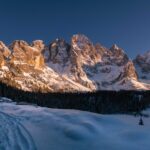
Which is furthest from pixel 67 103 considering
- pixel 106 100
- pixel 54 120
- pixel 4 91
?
pixel 54 120

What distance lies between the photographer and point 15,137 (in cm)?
1838

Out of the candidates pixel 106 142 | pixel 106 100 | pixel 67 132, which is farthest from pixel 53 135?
pixel 106 100

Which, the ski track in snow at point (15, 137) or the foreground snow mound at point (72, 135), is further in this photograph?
the foreground snow mound at point (72, 135)

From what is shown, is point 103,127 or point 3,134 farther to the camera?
point 103,127

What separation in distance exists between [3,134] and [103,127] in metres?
7.04

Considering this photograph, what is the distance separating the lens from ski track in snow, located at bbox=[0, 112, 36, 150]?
52.6 feet

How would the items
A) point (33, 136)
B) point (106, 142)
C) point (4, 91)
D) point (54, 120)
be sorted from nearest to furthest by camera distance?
point (106, 142) < point (33, 136) < point (54, 120) < point (4, 91)

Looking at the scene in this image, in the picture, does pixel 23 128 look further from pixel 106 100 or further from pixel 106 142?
pixel 106 100

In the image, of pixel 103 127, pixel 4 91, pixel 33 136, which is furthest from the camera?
pixel 4 91

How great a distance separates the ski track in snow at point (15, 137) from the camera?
16.0 meters

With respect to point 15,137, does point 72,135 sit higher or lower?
higher

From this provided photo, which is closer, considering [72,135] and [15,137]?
[15,137]

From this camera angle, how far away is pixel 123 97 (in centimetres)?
17675

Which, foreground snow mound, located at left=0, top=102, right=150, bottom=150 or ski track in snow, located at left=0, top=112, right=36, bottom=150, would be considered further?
foreground snow mound, located at left=0, top=102, right=150, bottom=150
